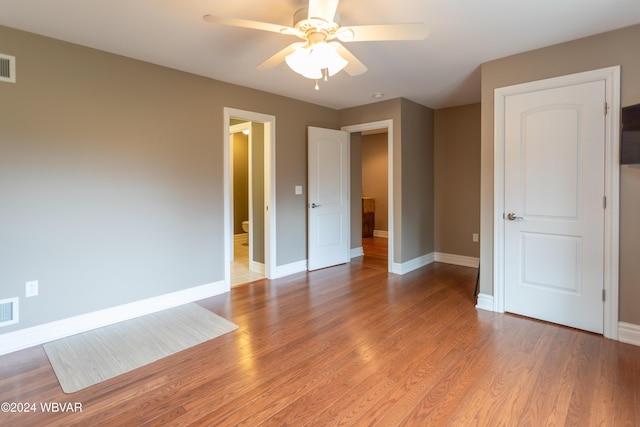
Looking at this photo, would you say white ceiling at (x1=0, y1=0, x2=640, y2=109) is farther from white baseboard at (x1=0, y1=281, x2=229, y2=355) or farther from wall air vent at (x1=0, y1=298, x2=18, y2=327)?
white baseboard at (x1=0, y1=281, x2=229, y2=355)

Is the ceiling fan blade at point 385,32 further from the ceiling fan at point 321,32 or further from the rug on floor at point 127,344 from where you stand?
Result: the rug on floor at point 127,344

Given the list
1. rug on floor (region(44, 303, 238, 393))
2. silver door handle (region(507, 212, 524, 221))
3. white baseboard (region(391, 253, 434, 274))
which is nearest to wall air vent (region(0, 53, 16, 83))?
→ rug on floor (region(44, 303, 238, 393))

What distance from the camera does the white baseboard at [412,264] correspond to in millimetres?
4574

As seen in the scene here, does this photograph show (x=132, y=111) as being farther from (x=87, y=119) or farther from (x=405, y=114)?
(x=405, y=114)

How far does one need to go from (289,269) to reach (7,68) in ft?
11.1

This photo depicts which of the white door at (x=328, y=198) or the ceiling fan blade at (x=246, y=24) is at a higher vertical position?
the ceiling fan blade at (x=246, y=24)

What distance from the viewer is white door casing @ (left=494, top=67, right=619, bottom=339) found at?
101 inches

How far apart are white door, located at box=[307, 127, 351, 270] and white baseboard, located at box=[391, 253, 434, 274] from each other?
0.91 meters

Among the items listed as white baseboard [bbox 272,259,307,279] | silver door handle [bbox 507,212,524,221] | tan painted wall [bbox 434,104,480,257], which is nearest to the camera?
silver door handle [bbox 507,212,524,221]

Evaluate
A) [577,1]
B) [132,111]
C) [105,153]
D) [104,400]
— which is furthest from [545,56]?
[104,400]

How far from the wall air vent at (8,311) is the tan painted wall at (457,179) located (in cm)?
509

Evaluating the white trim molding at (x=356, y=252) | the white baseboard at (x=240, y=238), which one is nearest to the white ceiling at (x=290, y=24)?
the white trim molding at (x=356, y=252)

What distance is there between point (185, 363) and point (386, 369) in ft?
4.54

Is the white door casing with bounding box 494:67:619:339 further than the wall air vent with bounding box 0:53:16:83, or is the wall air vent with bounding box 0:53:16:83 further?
the white door casing with bounding box 494:67:619:339
